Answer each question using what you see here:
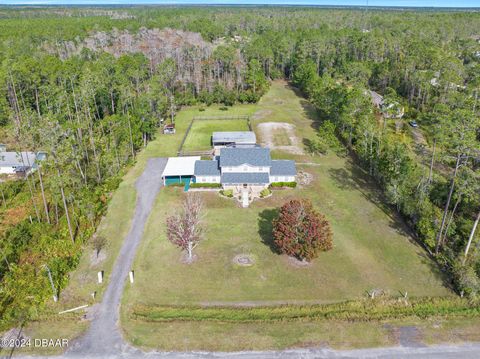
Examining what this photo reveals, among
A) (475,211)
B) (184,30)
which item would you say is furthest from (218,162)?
(184,30)

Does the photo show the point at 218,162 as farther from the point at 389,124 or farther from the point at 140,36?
the point at 140,36

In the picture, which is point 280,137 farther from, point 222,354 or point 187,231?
point 222,354

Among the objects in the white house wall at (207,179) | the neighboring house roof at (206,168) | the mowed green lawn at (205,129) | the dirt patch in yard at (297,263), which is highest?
the neighboring house roof at (206,168)

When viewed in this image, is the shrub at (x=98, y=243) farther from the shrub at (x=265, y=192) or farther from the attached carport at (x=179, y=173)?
the shrub at (x=265, y=192)

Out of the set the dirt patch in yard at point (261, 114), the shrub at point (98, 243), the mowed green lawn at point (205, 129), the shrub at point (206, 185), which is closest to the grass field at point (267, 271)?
the shrub at point (206, 185)

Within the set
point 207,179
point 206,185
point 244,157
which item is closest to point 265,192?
point 244,157

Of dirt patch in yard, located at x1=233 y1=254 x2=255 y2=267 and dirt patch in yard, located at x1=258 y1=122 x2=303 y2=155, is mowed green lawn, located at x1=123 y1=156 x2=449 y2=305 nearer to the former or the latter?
dirt patch in yard, located at x1=233 y1=254 x2=255 y2=267

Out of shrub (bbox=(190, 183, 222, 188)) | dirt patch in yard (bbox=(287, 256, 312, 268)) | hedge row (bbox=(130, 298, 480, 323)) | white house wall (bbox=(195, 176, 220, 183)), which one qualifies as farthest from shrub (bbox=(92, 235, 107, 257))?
dirt patch in yard (bbox=(287, 256, 312, 268))
